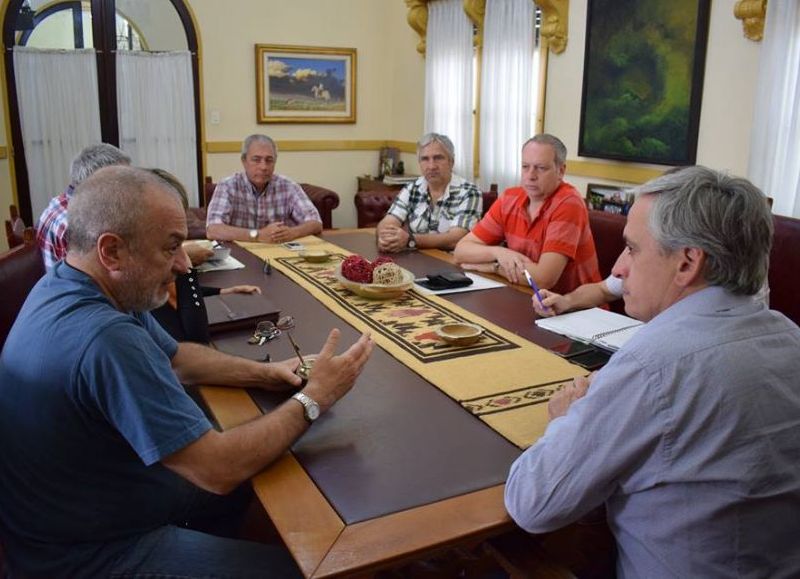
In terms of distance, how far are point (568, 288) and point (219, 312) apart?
1332mm

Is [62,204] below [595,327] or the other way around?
the other way around

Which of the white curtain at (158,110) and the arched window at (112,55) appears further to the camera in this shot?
the white curtain at (158,110)

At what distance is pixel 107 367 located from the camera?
1130 mm

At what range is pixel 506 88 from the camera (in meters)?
4.93

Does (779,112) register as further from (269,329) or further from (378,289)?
(269,329)

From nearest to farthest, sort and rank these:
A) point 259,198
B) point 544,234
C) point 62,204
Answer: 1. point 62,204
2. point 544,234
3. point 259,198

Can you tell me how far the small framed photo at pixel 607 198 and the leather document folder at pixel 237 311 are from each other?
8.31ft

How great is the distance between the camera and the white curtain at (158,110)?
5.68 meters

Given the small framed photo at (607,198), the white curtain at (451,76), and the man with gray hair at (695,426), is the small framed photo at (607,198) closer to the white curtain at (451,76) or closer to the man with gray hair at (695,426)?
the white curtain at (451,76)

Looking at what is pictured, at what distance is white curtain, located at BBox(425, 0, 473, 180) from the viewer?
17.7 feet

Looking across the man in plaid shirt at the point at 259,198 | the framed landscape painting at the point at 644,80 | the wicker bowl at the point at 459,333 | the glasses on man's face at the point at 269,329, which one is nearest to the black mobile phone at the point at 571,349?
the wicker bowl at the point at 459,333

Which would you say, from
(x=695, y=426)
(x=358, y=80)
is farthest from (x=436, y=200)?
(x=358, y=80)

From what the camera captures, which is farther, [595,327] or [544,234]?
[544,234]

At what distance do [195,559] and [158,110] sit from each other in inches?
204
